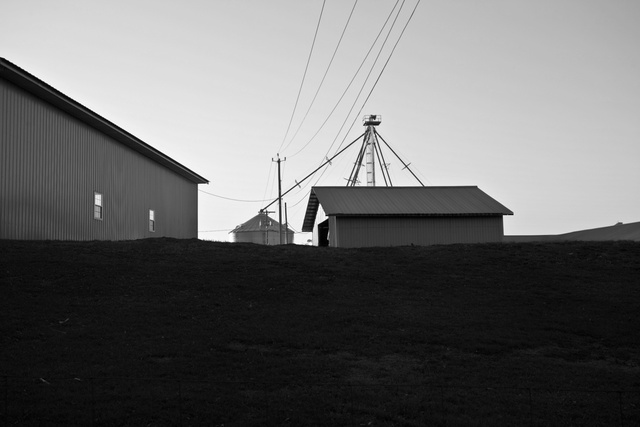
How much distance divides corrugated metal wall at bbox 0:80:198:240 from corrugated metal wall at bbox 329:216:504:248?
34.9 feet

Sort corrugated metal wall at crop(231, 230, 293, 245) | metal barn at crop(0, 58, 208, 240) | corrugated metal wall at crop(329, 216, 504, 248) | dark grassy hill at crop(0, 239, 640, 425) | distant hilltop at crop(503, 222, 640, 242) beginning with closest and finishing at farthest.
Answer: dark grassy hill at crop(0, 239, 640, 425)
metal barn at crop(0, 58, 208, 240)
corrugated metal wall at crop(329, 216, 504, 248)
distant hilltop at crop(503, 222, 640, 242)
corrugated metal wall at crop(231, 230, 293, 245)

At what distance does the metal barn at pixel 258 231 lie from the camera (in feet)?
284

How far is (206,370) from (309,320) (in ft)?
15.2

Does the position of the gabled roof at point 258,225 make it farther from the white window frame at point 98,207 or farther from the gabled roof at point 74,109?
the white window frame at point 98,207

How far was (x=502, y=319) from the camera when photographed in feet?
54.9

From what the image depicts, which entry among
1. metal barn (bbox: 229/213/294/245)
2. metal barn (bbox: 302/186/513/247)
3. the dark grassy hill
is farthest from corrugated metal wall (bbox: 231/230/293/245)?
the dark grassy hill

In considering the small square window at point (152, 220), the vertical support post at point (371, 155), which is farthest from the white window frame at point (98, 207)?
the vertical support post at point (371, 155)

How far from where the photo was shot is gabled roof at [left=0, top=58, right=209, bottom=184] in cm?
2164

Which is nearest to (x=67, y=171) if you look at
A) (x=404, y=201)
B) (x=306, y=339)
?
(x=306, y=339)

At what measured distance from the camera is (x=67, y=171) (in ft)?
85.8

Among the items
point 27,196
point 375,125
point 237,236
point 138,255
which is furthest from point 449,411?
point 237,236

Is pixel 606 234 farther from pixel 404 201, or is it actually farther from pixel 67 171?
pixel 67 171

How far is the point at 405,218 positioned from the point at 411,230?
29.2 inches

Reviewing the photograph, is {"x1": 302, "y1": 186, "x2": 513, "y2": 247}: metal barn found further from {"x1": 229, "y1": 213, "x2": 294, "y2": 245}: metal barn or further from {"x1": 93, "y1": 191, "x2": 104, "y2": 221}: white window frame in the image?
{"x1": 229, "y1": 213, "x2": 294, "y2": 245}: metal barn
